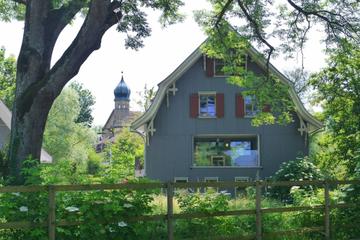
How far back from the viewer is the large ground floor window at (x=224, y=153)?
3647 centimetres

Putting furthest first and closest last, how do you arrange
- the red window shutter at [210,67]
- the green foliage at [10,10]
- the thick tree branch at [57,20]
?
the red window shutter at [210,67] < the green foliage at [10,10] < the thick tree branch at [57,20]

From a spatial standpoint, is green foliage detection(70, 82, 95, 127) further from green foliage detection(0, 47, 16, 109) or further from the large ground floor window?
the large ground floor window

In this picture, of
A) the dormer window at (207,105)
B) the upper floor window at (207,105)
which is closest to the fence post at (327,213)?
the dormer window at (207,105)

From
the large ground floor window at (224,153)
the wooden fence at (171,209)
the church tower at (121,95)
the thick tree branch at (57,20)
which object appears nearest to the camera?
the wooden fence at (171,209)

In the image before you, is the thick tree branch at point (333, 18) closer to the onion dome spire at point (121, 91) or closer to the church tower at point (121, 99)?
the church tower at point (121, 99)

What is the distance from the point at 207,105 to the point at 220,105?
91cm

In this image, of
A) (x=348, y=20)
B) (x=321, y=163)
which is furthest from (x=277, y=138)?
(x=348, y=20)

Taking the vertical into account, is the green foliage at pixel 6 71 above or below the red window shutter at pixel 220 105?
above

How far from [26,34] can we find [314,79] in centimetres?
1381

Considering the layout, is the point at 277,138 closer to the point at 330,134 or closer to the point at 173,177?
the point at 173,177

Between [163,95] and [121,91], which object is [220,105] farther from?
[121,91]

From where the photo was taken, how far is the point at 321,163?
2536cm

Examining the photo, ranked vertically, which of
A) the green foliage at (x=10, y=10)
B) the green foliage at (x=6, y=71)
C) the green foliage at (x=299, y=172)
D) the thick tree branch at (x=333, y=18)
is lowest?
the green foliage at (x=299, y=172)

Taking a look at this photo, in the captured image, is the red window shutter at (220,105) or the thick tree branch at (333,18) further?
the red window shutter at (220,105)
